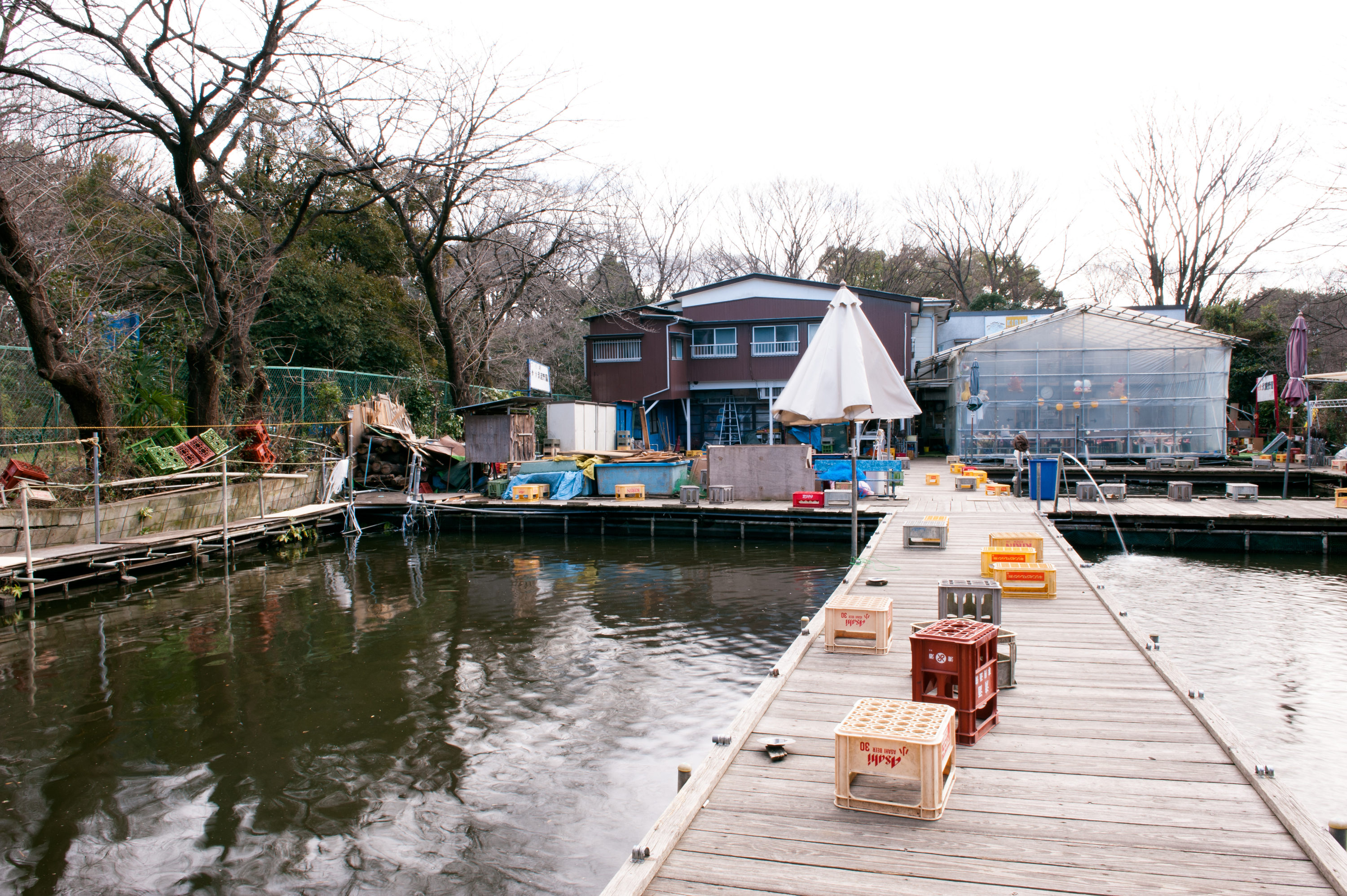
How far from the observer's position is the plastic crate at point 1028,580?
7.46m

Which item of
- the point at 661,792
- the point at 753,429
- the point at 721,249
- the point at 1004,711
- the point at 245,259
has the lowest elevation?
the point at 661,792

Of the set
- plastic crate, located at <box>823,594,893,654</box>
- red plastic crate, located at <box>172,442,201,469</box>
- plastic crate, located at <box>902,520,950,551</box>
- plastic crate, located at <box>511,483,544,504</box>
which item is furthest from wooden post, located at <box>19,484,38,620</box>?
plastic crate, located at <box>902,520,950,551</box>

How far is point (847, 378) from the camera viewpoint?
9.16m

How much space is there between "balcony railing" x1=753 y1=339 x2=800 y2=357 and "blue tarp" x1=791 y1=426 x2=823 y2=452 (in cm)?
369

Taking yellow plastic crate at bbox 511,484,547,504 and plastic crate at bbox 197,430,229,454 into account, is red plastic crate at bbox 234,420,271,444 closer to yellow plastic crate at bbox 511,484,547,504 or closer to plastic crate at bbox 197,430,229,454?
plastic crate at bbox 197,430,229,454

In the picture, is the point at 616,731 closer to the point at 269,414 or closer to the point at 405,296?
the point at 269,414

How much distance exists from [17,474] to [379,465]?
8853 millimetres

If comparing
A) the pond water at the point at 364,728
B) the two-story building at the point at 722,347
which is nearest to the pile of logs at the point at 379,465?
the pond water at the point at 364,728

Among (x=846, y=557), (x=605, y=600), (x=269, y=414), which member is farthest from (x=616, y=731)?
(x=269, y=414)

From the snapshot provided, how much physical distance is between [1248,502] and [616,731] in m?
15.6

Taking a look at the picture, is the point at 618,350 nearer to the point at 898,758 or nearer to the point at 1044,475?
the point at 1044,475

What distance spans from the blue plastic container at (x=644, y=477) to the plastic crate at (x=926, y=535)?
840 centimetres

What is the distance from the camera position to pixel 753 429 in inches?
1315

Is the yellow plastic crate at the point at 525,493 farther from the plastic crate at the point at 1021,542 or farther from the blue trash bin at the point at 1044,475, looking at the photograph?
the plastic crate at the point at 1021,542
